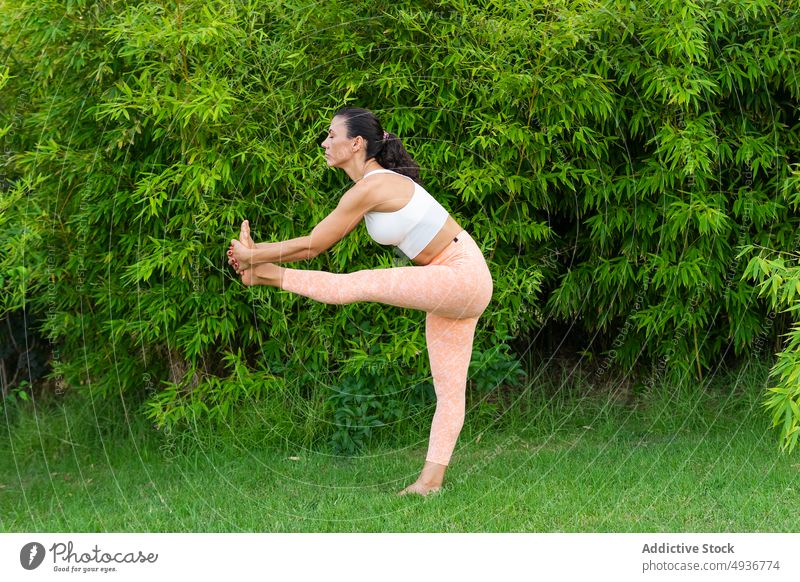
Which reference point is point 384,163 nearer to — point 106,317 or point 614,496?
point 614,496

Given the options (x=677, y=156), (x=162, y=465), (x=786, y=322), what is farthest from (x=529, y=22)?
(x=162, y=465)

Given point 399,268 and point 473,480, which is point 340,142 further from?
point 473,480

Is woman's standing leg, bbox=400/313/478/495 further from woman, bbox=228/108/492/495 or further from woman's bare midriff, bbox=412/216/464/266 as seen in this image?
woman's bare midriff, bbox=412/216/464/266

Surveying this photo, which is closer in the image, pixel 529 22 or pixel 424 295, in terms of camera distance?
pixel 424 295

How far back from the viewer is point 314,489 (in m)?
4.20

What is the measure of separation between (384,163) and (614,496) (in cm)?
176

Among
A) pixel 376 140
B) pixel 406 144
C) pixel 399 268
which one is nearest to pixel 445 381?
pixel 399 268

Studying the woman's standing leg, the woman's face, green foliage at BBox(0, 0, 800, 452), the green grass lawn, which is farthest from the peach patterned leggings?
green foliage at BBox(0, 0, 800, 452)

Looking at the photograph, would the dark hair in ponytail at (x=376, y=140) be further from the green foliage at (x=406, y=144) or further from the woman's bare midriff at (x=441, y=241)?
the green foliage at (x=406, y=144)

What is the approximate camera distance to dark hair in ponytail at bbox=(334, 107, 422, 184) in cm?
361
